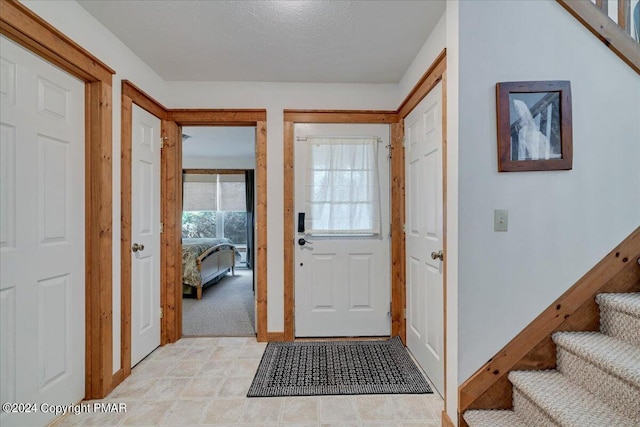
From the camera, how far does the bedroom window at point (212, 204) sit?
6816mm

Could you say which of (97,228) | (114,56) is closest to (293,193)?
(97,228)

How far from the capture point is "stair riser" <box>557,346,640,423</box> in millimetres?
1182

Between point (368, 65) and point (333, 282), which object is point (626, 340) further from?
point (368, 65)

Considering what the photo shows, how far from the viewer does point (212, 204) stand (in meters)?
6.86

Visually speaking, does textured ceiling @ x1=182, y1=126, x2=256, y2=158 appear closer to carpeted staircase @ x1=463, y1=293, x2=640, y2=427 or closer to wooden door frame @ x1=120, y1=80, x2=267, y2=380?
wooden door frame @ x1=120, y1=80, x2=267, y2=380

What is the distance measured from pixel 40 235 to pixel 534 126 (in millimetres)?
2582

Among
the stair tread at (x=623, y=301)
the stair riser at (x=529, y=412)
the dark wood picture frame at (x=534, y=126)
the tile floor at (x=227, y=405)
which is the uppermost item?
the dark wood picture frame at (x=534, y=126)

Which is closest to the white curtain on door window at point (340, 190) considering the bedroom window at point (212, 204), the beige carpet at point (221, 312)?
the beige carpet at point (221, 312)

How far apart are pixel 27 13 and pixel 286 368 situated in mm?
2536

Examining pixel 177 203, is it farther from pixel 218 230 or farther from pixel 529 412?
pixel 218 230

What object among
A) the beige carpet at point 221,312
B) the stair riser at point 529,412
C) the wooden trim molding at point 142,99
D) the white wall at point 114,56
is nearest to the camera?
the stair riser at point 529,412

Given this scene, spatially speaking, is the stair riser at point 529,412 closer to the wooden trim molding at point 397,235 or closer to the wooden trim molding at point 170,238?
the wooden trim molding at point 397,235

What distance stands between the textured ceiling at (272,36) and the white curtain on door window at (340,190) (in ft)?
2.06

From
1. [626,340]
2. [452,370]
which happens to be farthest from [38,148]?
[626,340]
